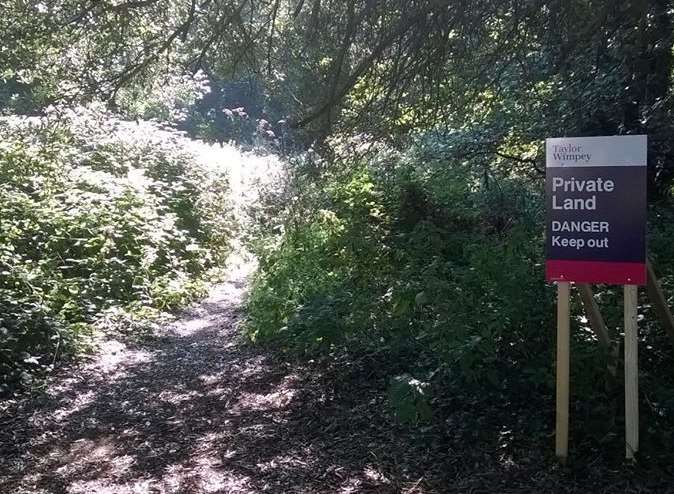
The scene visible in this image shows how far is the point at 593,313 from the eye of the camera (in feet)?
13.4

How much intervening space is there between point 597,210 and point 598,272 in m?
0.35

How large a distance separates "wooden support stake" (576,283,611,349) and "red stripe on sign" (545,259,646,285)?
0.18m

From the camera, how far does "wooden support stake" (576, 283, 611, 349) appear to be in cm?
400

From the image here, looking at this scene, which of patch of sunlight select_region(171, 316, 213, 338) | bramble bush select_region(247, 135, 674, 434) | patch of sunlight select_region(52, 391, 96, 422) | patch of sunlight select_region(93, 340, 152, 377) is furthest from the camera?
patch of sunlight select_region(171, 316, 213, 338)

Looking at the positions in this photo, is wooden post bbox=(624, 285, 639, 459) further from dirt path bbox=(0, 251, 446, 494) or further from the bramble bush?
dirt path bbox=(0, 251, 446, 494)

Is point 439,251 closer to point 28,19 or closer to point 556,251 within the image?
point 556,251

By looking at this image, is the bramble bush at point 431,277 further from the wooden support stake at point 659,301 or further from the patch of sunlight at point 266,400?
the patch of sunlight at point 266,400

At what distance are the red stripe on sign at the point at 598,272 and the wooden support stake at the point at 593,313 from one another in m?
0.18

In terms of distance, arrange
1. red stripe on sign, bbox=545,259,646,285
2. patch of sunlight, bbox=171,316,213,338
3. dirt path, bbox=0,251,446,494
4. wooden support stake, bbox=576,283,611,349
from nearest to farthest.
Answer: red stripe on sign, bbox=545,259,646,285
wooden support stake, bbox=576,283,611,349
dirt path, bbox=0,251,446,494
patch of sunlight, bbox=171,316,213,338

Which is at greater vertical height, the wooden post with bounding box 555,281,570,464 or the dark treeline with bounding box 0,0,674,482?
the dark treeline with bounding box 0,0,674,482

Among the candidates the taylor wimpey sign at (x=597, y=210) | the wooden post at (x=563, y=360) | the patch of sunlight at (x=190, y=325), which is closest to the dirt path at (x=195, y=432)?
the wooden post at (x=563, y=360)

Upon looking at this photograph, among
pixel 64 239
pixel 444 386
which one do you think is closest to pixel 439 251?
pixel 444 386

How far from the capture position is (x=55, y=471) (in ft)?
14.6

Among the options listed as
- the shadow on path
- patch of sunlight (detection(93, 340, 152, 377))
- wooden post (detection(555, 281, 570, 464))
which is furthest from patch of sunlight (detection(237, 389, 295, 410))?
Answer: wooden post (detection(555, 281, 570, 464))
